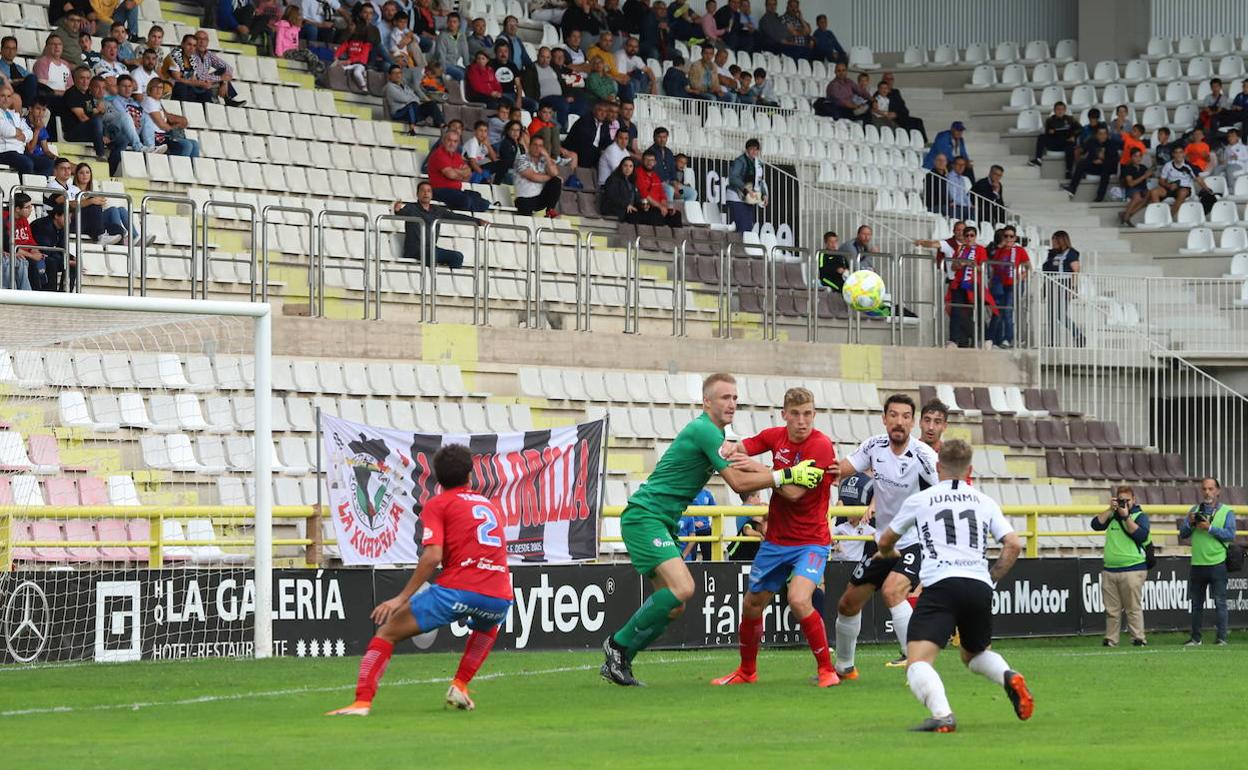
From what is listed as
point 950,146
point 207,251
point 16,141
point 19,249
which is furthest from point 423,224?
point 950,146

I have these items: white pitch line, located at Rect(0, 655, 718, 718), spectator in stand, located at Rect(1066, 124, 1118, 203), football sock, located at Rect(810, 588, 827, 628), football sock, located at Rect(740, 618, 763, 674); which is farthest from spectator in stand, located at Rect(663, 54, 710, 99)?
football sock, located at Rect(740, 618, 763, 674)

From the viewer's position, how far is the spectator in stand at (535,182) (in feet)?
84.2

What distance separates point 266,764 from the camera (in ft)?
29.8

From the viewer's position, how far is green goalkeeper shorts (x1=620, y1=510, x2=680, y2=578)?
508 inches

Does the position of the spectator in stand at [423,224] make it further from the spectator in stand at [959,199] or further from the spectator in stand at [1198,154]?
the spectator in stand at [1198,154]

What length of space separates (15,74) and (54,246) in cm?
416

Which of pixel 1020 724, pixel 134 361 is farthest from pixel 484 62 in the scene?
pixel 1020 724

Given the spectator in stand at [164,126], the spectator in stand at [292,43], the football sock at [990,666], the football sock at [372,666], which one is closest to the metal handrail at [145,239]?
the spectator in stand at [164,126]

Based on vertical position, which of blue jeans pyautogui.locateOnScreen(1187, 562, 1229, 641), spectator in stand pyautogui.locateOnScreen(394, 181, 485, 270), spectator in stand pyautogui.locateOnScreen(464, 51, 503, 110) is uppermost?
spectator in stand pyautogui.locateOnScreen(464, 51, 503, 110)

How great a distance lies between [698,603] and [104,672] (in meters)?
5.56

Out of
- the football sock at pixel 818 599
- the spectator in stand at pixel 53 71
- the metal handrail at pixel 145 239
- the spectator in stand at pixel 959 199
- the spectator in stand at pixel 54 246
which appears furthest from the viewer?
the spectator in stand at pixel 959 199

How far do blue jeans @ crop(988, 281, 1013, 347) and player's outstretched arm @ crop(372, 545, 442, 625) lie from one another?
17.5 meters

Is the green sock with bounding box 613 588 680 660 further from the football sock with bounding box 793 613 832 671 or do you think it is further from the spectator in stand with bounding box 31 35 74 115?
the spectator in stand with bounding box 31 35 74 115

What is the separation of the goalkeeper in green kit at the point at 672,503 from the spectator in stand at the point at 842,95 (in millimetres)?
21216
